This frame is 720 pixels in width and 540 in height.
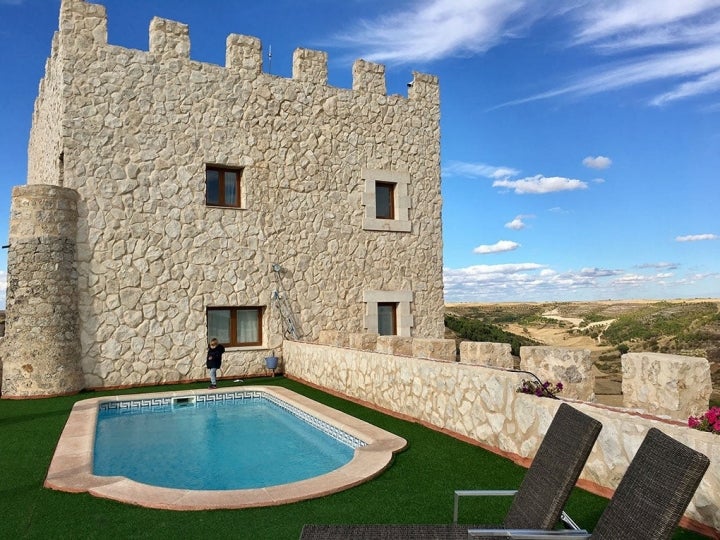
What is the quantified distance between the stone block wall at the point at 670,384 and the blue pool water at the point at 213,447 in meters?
3.00

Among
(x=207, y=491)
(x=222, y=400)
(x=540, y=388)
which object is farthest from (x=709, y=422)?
(x=222, y=400)

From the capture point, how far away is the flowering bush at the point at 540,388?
5270 mm

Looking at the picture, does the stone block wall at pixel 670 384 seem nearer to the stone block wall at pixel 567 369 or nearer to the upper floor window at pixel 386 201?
the stone block wall at pixel 567 369

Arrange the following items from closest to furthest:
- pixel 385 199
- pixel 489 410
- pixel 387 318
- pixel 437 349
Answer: pixel 489 410 → pixel 437 349 → pixel 387 318 → pixel 385 199

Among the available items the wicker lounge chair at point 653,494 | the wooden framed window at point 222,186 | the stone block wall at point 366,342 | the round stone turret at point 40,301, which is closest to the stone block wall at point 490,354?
the stone block wall at point 366,342

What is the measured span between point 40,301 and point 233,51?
21.5 feet

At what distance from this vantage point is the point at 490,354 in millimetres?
6941

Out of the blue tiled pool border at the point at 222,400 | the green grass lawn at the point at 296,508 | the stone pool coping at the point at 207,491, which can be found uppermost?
the stone pool coping at the point at 207,491

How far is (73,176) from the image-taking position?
10789mm

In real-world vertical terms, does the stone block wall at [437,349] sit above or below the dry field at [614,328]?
above

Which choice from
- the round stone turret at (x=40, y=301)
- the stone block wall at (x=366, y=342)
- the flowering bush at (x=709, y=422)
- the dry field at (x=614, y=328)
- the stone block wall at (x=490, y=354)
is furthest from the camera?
the dry field at (x=614, y=328)

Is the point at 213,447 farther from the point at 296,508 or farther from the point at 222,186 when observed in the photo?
the point at 222,186

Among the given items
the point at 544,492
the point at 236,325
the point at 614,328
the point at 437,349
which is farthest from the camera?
the point at 614,328

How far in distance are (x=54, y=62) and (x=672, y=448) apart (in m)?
13.5
